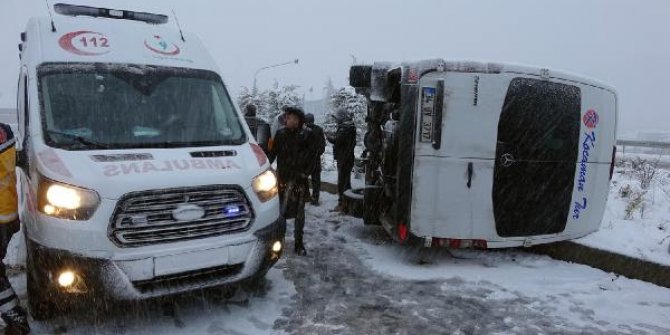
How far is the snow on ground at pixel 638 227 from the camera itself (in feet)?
20.0

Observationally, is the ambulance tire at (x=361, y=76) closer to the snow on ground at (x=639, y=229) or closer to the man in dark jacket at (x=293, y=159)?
the man in dark jacket at (x=293, y=159)

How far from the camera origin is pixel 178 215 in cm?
420

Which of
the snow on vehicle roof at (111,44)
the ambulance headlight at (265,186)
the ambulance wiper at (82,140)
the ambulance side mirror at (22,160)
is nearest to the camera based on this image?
the ambulance wiper at (82,140)

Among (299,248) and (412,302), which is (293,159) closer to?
(299,248)

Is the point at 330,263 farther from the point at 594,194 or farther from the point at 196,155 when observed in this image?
the point at 594,194

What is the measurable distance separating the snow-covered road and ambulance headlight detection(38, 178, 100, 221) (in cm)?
114

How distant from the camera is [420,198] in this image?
6.04 metres

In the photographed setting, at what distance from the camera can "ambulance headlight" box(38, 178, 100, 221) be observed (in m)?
3.95

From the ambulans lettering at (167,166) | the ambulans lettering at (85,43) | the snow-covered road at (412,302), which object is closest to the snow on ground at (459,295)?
the snow-covered road at (412,302)

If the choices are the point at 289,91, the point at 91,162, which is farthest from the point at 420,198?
the point at 289,91

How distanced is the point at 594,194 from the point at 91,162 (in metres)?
5.80

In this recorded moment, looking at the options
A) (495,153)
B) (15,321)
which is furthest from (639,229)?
(15,321)

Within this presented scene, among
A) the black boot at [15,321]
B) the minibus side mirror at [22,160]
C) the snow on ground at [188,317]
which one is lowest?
the snow on ground at [188,317]

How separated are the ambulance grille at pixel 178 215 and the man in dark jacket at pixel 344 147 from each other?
5.27 metres
